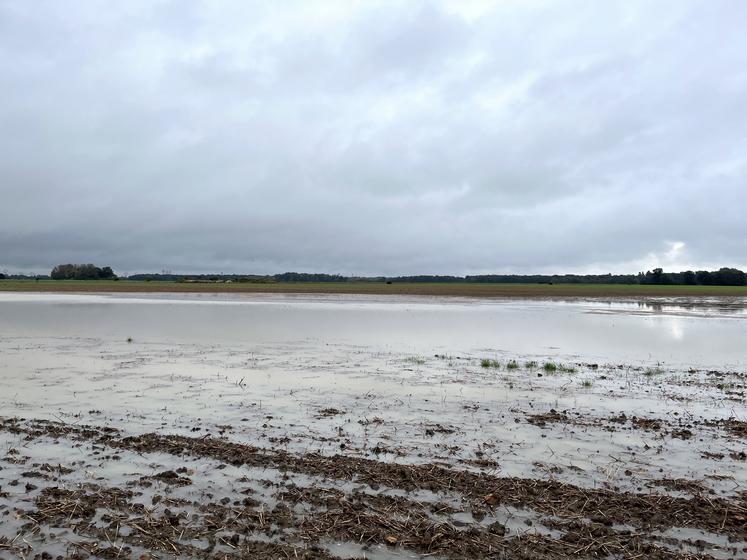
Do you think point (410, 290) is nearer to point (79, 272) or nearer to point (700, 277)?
point (700, 277)

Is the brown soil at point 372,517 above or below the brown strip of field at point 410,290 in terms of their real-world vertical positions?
below

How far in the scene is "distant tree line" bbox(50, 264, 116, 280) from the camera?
180 meters

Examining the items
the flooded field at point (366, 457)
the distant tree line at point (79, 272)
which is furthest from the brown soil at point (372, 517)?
the distant tree line at point (79, 272)

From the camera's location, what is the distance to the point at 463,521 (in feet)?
18.6

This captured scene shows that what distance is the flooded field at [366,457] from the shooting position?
17.4ft

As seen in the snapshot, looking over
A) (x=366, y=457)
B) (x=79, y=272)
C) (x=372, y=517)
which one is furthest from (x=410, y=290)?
(x=79, y=272)

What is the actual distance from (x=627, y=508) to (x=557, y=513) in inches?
33.9

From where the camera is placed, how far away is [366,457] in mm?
7664

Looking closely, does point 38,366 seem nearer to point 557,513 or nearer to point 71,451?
point 71,451

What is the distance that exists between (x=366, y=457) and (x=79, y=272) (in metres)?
200

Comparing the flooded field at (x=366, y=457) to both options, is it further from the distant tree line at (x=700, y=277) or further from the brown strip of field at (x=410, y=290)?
the distant tree line at (x=700, y=277)

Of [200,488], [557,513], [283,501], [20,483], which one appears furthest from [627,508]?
[20,483]

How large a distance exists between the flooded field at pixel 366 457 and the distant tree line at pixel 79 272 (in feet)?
603

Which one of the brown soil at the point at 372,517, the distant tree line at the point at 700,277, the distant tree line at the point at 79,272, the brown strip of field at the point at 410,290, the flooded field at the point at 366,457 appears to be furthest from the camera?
the distant tree line at the point at 79,272
